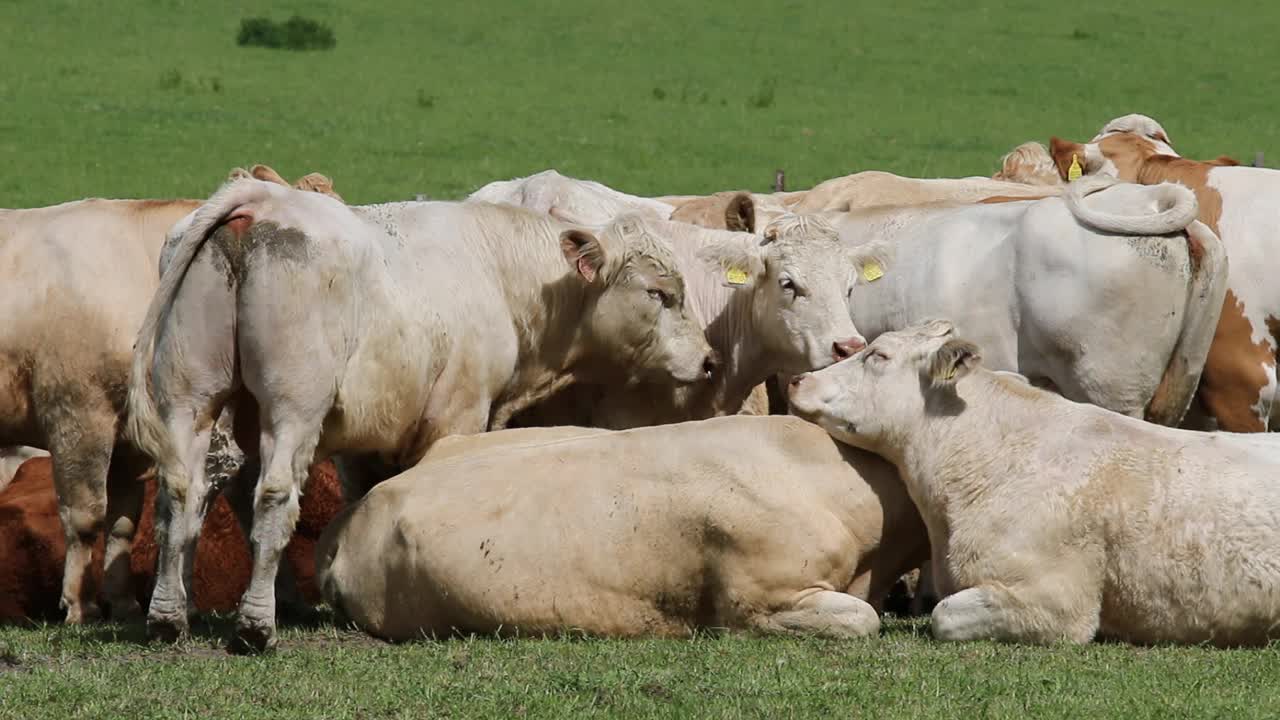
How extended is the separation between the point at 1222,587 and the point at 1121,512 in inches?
17.5

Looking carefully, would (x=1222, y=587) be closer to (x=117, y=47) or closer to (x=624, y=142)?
(x=624, y=142)

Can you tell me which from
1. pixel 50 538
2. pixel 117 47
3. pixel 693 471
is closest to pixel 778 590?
pixel 693 471

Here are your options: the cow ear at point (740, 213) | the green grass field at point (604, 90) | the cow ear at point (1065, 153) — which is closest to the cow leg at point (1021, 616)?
the cow ear at point (740, 213)

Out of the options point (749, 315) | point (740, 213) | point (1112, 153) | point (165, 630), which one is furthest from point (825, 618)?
point (1112, 153)

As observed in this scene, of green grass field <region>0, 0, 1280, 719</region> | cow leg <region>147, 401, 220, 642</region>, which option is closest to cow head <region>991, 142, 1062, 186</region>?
cow leg <region>147, 401, 220, 642</region>

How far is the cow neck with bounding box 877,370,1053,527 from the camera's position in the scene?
743 cm

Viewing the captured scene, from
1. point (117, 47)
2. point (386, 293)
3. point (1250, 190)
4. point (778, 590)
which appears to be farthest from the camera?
point (117, 47)

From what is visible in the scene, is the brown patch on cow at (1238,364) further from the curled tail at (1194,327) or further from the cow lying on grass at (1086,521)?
the cow lying on grass at (1086,521)

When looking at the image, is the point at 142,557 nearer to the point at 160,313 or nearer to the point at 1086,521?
the point at 160,313

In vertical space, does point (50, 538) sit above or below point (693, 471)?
below

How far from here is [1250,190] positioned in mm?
9898

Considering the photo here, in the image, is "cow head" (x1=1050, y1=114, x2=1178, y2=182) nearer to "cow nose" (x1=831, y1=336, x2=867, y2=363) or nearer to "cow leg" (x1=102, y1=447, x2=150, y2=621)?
"cow nose" (x1=831, y1=336, x2=867, y2=363)

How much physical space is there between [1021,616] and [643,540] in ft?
4.80

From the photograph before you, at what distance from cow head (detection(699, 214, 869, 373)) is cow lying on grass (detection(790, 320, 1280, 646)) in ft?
5.95
